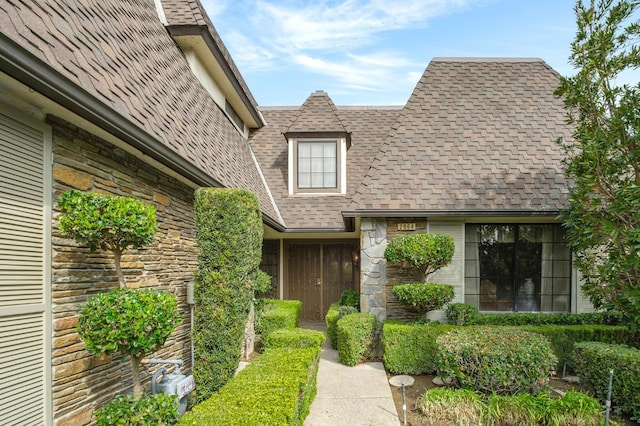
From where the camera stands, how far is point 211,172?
5594 mm

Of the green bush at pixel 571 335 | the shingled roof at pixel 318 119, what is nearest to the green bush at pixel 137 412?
the green bush at pixel 571 335

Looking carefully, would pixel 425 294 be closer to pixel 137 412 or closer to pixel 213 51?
pixel 137 412

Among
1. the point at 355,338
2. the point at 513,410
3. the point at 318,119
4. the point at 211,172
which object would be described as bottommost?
the point at 513,410

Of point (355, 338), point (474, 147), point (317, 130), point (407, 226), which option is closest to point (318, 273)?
point (317, 130)

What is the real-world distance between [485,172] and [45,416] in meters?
8.33

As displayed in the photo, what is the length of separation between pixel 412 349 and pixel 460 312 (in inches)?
55.2

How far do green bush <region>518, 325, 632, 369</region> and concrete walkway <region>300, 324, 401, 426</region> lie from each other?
2915 millimetres

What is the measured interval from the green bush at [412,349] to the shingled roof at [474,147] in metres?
2.38

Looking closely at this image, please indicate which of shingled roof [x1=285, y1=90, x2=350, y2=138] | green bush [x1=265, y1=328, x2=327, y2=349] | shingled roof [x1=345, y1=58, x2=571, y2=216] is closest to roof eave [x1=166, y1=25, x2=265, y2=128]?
shingled roof [x1=285, y1=90, x2=350, y2=138]

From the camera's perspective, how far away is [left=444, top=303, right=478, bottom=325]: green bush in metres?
7.15

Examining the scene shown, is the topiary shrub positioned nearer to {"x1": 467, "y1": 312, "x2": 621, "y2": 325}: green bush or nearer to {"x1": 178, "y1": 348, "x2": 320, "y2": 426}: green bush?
{"x1": 178, "y1": 348, "x2": 320, "y2": 426}: green bush

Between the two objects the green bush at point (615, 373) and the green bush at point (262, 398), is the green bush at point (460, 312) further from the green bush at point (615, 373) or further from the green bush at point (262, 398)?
the green bush at point (262, 398)

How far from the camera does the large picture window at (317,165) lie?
1067cm

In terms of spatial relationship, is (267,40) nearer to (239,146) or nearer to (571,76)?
(239,146)
